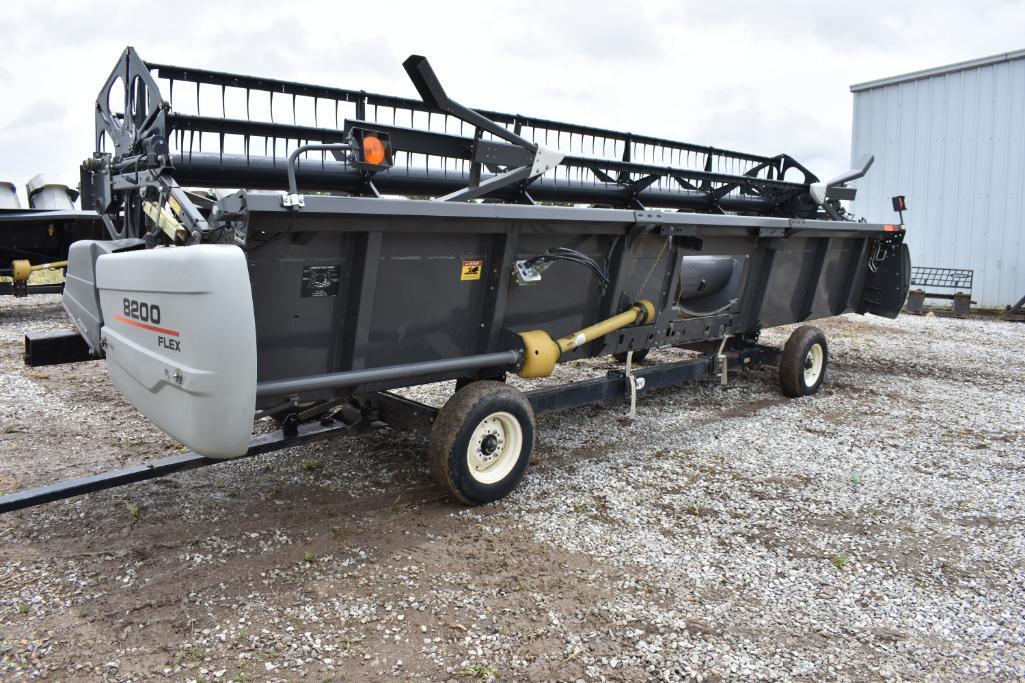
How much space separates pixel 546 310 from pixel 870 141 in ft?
39.8

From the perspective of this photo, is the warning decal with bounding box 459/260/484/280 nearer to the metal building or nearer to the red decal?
the red decal

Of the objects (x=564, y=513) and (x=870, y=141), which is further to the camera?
(x=870, y=141)

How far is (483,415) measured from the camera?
146 inches

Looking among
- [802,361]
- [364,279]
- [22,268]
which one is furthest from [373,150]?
[22,268]

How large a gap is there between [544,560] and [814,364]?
4134 millimetres

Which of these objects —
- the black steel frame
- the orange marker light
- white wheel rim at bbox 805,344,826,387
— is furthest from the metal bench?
the orange marker light

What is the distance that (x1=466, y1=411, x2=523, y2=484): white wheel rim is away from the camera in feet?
12.4

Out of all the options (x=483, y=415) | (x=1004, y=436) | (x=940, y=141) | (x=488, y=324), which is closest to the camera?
(x=483, y=415)

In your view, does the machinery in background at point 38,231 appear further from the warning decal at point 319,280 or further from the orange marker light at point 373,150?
the warning decal at point 319,280

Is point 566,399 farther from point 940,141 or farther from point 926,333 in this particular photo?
point 940,141

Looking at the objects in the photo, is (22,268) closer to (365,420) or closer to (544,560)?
(365,420)

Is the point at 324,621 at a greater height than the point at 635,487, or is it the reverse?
the point at 635,487

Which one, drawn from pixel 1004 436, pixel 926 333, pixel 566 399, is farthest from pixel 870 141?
pixel 566 399

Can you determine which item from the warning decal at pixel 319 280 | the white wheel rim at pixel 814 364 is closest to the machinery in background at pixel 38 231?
the warning decal at pixel 319 280
